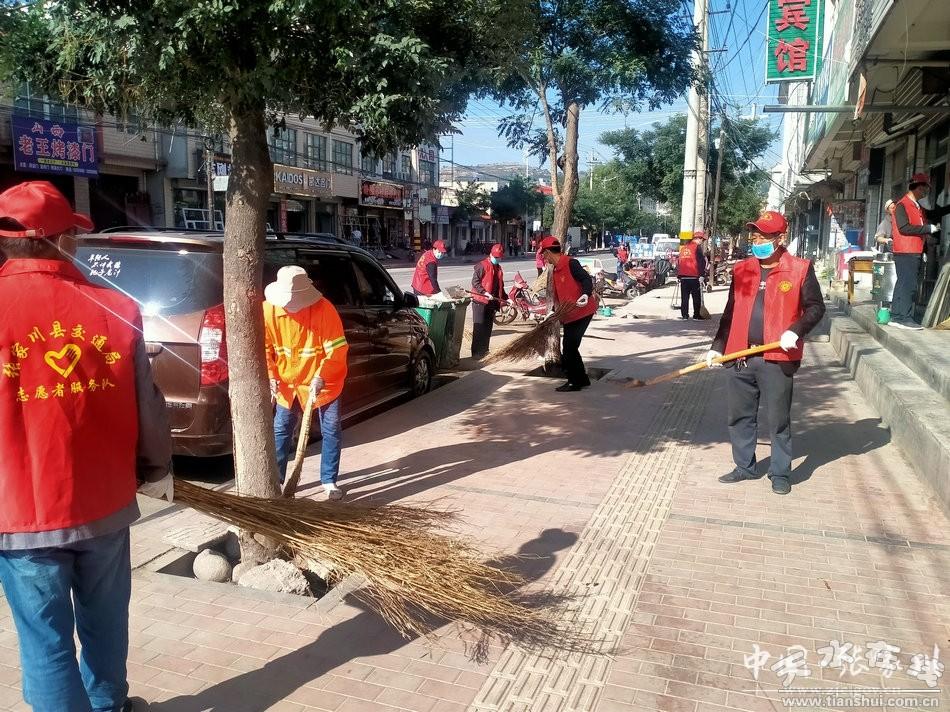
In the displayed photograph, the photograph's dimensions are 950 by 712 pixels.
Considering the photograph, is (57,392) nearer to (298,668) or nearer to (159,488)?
(159,488)

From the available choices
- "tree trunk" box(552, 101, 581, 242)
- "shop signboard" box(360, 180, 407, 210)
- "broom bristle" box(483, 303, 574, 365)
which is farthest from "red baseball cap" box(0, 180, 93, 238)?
"shop signboard" box(360, 180, 407, 210)

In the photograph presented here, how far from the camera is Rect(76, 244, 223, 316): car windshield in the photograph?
5102 mm

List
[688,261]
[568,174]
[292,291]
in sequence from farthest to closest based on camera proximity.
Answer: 1. [688,261]
2. [568,174]
3. [292,291]

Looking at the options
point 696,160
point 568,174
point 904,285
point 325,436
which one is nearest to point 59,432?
point 325,436

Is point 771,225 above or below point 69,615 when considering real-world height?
above

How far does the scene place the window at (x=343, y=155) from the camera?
42188 mm

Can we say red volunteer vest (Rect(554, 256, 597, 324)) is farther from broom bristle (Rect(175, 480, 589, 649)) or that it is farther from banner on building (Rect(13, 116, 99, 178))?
banner on building (Rect(13, 116, 99, 178))

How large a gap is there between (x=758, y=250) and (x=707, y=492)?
165 centimetres

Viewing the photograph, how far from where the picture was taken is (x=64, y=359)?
7.30ft

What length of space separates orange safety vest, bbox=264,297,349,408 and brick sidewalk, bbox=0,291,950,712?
0.91m

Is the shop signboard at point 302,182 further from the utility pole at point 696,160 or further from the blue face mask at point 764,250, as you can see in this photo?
the blue face mask at point 764,250

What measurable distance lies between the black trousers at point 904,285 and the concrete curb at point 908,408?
46 centimetres

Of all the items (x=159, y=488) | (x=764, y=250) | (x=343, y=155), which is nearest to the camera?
(x=159, y=488)

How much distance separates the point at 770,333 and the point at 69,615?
4.40m
